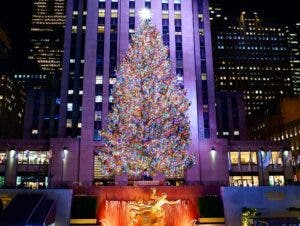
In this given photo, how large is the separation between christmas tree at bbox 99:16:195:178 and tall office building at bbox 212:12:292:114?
12598cm

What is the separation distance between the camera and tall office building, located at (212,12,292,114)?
15675cm

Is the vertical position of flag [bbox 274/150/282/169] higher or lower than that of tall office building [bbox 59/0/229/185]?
lower

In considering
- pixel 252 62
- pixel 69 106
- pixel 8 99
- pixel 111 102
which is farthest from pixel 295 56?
pixel 111 102

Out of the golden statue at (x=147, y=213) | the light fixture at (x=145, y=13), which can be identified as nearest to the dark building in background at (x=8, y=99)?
the light fixture at (x=145, y=13)

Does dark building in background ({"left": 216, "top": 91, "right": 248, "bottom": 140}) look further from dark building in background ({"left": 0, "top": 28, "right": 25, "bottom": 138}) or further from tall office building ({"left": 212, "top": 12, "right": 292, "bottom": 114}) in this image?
tall office building ({"left": 212, "top": 12, "right": 292, "bottom": 114})

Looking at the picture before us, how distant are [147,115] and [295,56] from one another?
17733 centimetres

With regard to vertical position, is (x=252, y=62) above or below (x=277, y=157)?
above

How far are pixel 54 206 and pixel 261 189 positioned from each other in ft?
57.3

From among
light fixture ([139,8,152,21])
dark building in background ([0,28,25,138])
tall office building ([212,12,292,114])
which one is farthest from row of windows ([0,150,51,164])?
tall office building ([212,12,292,114])

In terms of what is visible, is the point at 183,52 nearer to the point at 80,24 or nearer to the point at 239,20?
the point at 80,24

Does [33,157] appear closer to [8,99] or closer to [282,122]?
[282,122]

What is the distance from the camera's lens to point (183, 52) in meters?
56.4

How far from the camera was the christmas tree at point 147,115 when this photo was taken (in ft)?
101

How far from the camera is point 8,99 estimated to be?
12888 cm
